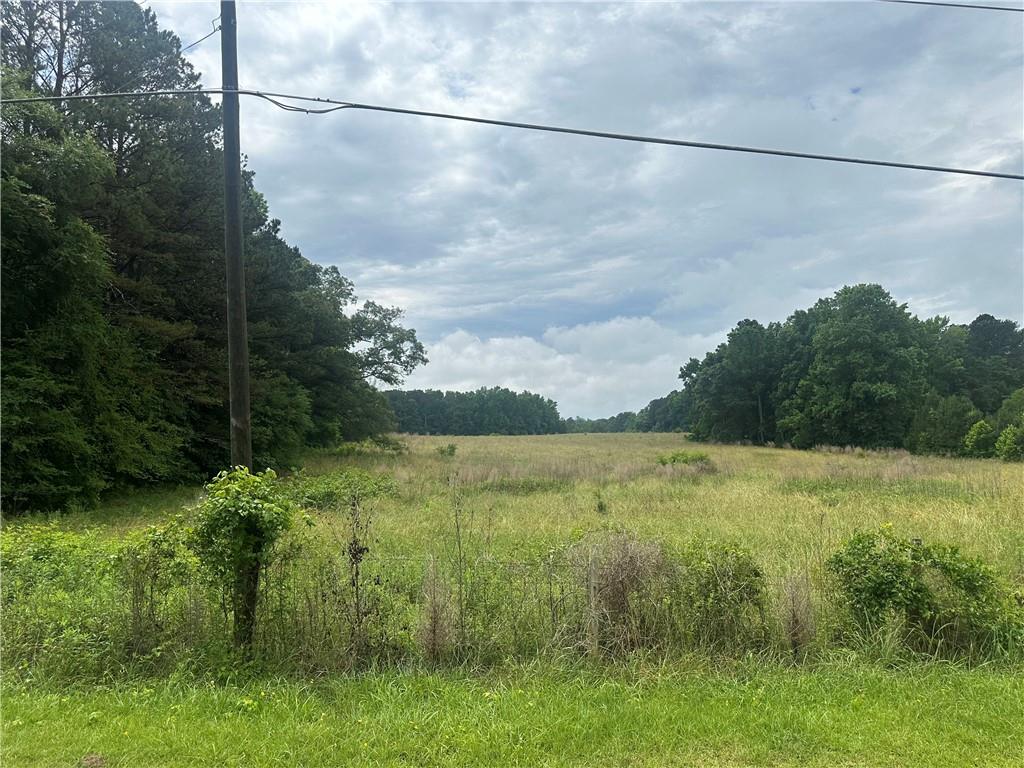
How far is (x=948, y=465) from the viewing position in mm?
19875

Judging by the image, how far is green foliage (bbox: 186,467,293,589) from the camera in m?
4.23

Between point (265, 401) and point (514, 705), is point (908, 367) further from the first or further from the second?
point (514, 705)

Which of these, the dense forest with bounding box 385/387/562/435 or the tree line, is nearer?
the tree line

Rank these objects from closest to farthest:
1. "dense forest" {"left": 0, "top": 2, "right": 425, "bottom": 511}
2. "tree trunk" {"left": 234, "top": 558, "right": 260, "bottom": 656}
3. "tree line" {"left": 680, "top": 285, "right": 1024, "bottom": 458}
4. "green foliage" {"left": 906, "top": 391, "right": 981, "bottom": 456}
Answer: "tree trunk" {"left": 234, "top": 558, "right": 260, "bottom": 656}
"dense forest" {"left": 0, "top": 2, "right": 425, "bottom": 511}
"green foliage" {"left": 906, "top": 391, "right": 981, "bottom": 456}
"tree line" {"left": 680, "top": 285, "right": 1024, "bottom": 458}

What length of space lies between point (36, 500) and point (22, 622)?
10.5 m

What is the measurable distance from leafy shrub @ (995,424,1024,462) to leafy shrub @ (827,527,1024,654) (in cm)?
2696

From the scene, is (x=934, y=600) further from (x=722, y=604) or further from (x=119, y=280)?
(x=119, y=280)

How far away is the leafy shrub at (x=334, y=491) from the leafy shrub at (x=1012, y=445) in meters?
27.3

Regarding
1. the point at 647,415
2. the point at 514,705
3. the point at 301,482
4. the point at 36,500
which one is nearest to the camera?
the point at 514,705

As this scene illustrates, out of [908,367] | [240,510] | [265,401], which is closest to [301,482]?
[265,401]

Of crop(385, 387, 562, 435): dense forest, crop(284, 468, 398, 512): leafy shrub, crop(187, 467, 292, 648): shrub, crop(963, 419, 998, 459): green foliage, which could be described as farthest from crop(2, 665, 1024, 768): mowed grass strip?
crop(385, 387, 562, 435): dense forest

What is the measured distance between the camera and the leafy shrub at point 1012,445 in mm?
25328

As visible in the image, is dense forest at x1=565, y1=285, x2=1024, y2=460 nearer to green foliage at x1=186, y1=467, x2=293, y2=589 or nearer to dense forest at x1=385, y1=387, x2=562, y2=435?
green foliage at x1=186, y1=467, x2=293, y2=589

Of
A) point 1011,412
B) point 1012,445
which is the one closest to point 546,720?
point 1012,445
